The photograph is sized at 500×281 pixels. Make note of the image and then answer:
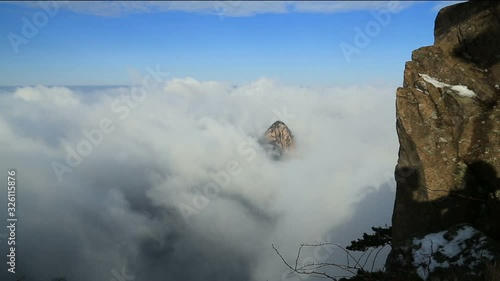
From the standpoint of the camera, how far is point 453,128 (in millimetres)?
11781

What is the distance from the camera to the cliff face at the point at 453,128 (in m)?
10.7

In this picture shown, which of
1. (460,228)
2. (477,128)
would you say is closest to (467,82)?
(477,128)

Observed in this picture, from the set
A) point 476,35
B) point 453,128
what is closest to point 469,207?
point 453,128

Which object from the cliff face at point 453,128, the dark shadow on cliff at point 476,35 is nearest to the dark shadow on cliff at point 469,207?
the cliff face at point 453,128

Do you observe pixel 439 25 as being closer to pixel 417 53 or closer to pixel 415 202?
pixel 417 53

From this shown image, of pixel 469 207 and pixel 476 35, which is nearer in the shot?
pixel 469 207

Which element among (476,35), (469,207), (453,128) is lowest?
(469,207)

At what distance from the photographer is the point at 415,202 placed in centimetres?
1205

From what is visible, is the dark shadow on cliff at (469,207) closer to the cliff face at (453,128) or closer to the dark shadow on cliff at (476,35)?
the cliff face at (453,128)

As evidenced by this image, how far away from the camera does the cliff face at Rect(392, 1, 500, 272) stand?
10.7 meters

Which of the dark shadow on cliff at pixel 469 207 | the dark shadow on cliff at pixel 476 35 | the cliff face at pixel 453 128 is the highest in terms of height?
the dark shadow on cliff at pixel 476 35

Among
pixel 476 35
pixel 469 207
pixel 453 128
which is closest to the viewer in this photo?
pixel 469 207

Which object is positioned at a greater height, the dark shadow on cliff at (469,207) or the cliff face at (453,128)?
the cliff face at (453,128)

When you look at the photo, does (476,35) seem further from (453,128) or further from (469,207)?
(469,207)
